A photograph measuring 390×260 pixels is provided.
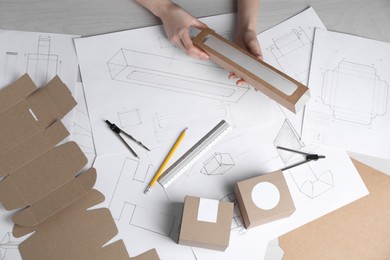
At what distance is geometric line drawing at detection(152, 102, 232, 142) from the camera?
0.90m

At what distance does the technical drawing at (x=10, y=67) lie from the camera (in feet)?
2.99

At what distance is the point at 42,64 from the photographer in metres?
0.93

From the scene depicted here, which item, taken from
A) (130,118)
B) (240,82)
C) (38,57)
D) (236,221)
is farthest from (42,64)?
(236,221)

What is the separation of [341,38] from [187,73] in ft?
1.30

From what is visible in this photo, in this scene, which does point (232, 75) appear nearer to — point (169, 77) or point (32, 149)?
point (169, 77)

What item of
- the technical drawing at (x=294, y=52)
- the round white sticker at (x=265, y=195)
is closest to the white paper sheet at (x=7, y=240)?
the round white sticker at (x=265, y=195)

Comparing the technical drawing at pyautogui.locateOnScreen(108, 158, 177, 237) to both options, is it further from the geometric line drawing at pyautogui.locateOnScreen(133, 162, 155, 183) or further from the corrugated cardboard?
the corrugated cardboard

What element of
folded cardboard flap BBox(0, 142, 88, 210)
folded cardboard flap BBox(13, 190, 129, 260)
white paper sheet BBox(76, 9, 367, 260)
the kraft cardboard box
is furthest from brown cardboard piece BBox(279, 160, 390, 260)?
folded cardboard flap BBox(0, 142, 88, 210)

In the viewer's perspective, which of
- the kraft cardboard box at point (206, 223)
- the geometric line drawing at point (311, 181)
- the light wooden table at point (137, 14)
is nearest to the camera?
the kraft cardboard box at point (206, 223)

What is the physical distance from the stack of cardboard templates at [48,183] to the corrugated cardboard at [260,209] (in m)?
0.20

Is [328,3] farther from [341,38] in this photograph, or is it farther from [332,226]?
[332,226]

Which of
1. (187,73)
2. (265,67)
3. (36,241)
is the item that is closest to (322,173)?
(265,67)

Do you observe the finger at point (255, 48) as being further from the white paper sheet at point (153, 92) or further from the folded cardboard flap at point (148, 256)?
the folded cardboard flap at point (148, 256)

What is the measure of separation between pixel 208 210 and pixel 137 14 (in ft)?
1.72
